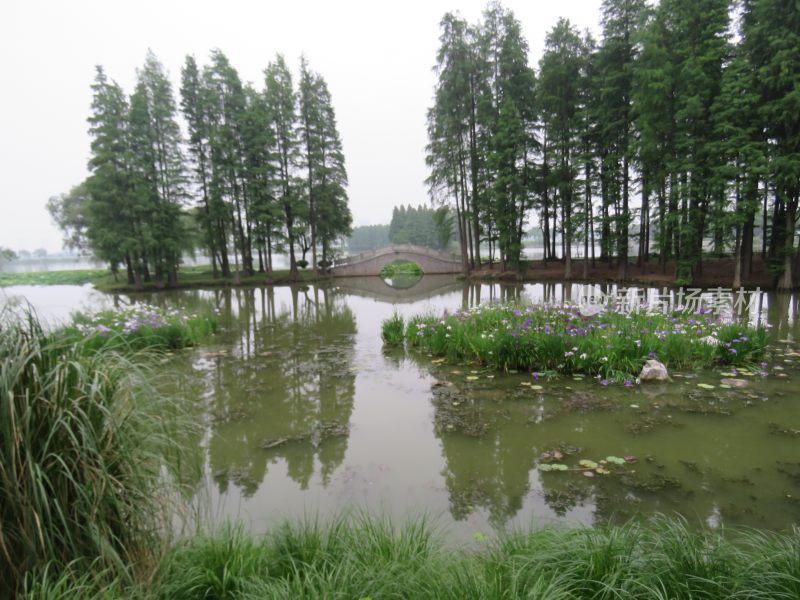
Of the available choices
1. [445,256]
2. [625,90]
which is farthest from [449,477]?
[445,256]

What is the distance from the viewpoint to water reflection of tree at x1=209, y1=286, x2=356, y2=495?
12.5ft

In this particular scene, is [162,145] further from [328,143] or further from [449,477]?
[449,477]

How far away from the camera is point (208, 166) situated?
85.2 ft

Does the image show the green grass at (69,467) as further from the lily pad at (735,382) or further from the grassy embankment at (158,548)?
the lily pad at (735,382)

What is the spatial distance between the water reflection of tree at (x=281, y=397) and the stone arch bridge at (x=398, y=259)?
21789mm

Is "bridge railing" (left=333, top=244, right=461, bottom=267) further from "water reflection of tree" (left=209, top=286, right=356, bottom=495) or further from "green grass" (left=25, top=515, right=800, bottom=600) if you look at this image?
"green grass" (left=25, top=515, right=800, bottom=600)

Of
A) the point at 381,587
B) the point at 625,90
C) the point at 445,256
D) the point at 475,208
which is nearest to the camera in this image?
the point at 381,587

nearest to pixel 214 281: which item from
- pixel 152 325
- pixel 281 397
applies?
pixel 152 325

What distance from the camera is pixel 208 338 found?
9.31m

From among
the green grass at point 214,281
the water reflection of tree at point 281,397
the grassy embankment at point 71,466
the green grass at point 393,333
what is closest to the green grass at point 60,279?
the green grass at point 214,281

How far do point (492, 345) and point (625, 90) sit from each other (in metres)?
18.4

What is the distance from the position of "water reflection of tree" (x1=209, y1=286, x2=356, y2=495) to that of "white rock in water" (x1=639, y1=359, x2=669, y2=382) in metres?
3.94

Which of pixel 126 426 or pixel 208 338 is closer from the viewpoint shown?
pixel 126 426

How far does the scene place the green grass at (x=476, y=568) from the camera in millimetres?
1687
